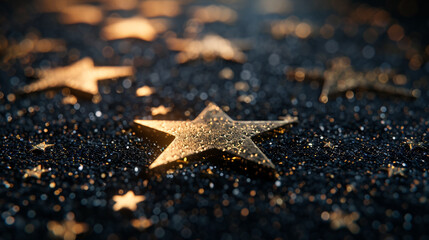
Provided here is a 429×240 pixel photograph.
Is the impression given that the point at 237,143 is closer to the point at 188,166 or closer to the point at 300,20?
the point at 188,166

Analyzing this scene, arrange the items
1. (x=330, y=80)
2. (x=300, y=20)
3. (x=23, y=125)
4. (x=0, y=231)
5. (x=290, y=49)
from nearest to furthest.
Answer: (x=0, y=231) → (x=23, y=125) → (x=330, y=80) → (x=290, y=49) → (x=300, y=20)

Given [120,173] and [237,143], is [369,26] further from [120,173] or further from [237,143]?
[120,173]

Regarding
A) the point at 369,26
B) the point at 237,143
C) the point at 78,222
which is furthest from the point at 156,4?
the point at 78,222

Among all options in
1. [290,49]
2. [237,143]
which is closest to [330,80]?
[290,49]

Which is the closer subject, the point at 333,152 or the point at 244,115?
the point at 333,152

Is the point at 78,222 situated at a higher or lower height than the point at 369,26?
lower

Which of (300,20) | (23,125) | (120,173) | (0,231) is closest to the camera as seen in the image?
→ (0,231)
